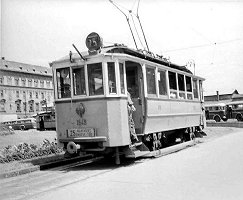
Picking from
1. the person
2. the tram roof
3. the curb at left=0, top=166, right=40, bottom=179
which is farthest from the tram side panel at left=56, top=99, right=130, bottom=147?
the tram roof

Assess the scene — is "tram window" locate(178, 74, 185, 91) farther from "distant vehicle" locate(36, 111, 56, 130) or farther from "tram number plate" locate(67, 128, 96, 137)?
"distant vehicle" locate(36, 111, 56, 130)

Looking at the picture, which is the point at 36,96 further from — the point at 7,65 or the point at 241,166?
the point at 241,166

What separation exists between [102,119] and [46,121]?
974 inches

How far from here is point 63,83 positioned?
10211 millimetres

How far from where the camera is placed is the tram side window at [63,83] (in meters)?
10.1

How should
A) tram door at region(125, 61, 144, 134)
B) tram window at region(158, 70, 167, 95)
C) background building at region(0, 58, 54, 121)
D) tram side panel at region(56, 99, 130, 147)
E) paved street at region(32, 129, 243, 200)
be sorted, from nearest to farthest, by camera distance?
paved street at region(32, 129, 243, 200), tram side panel at region(56, 99, 130, 147), tram door at region(125, 61, 144, 134), tram window at region(158, 70, 167, 95), background building at region(0, 58, 54, 121)

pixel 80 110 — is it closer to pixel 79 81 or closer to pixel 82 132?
pixel 82 132

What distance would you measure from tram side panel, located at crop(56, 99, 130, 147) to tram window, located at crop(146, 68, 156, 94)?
4.93 ft

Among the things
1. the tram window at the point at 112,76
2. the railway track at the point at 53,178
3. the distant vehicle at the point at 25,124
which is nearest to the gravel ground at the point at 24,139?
the railway track at the point at 53,178

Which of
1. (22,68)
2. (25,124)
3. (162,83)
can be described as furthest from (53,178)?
(22,68)

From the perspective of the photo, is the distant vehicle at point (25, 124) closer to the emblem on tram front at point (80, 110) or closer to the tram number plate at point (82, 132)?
the tram number plate at point (82, 132)

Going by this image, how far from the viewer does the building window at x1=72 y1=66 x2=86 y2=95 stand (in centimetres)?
983

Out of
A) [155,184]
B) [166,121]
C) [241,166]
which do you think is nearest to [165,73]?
[166,121]

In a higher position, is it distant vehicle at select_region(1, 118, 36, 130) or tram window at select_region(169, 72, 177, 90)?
tram window at select_region(169, 72, 177, 90)
